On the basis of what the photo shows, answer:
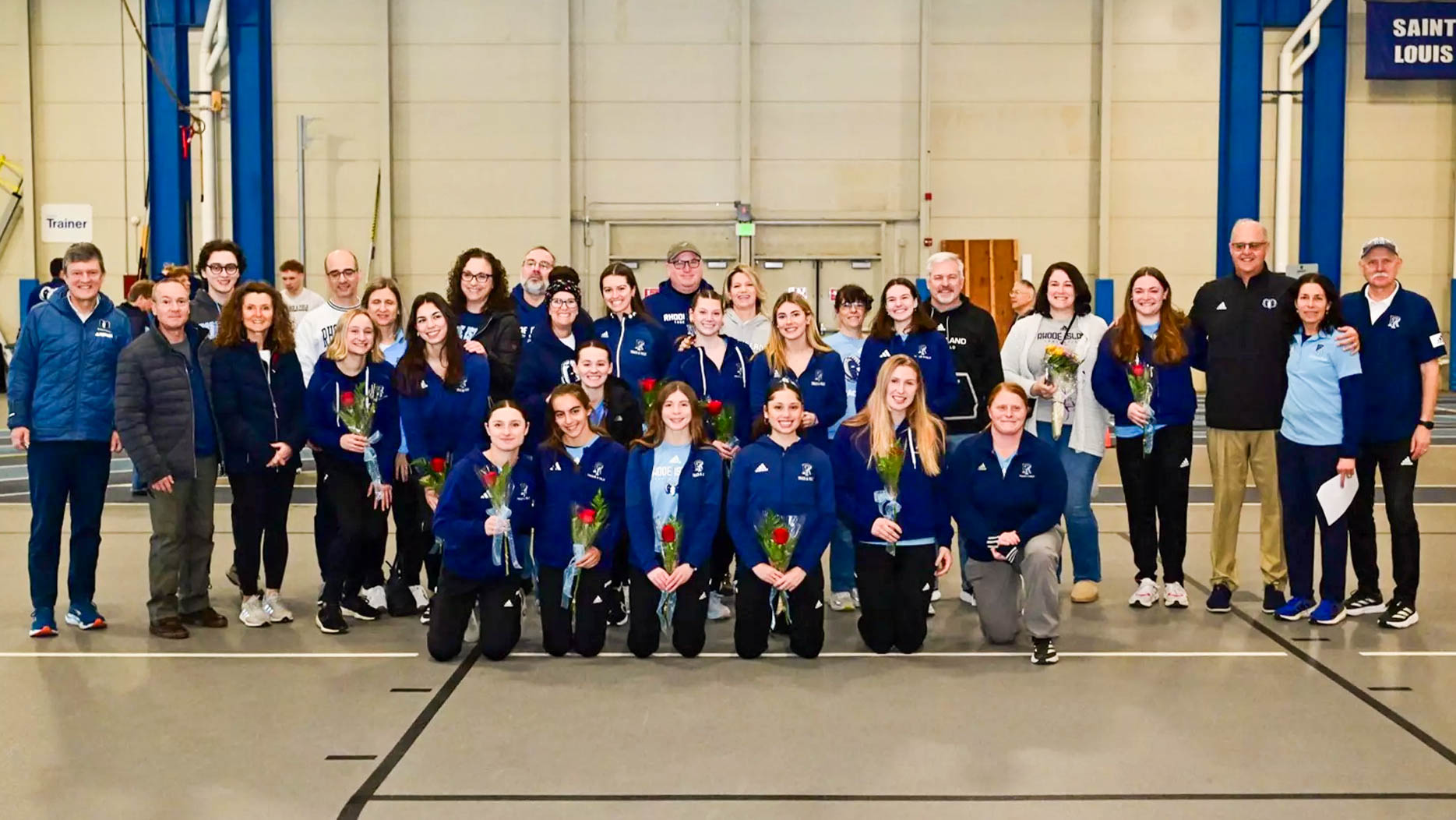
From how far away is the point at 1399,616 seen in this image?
240 inches

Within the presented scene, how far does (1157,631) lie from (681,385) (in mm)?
2358

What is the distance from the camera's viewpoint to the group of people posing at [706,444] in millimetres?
5746

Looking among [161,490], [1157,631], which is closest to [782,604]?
[1157,631]

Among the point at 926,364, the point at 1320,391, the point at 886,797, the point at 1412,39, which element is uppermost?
the point at 1412,39

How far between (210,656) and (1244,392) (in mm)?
4660

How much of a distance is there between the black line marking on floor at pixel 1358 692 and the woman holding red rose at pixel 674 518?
2431 millimetres

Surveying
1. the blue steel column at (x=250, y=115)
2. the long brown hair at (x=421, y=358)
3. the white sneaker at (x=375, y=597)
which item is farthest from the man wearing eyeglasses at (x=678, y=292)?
the blue steel column at (x=250, y=115)

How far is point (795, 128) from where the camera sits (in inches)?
752

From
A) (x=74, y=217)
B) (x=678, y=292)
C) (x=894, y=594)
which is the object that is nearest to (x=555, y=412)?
(x=894, y=594)

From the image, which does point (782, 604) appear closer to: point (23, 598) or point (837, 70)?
point (23, 598)

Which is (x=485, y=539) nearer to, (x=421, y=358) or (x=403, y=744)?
(x=421, y=358)

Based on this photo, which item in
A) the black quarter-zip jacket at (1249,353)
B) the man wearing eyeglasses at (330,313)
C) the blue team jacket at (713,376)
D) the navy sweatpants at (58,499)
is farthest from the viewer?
the man wearing eyeglasses at (330,313)

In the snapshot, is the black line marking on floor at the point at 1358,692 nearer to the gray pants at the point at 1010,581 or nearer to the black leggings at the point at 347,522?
A: the gray pants at the point at 1010,581

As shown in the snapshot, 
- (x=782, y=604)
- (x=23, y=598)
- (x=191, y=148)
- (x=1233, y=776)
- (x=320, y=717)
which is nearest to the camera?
(x=1233, y=776)
